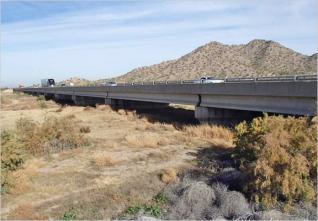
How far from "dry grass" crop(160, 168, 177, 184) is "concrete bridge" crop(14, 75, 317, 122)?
718 centimetres

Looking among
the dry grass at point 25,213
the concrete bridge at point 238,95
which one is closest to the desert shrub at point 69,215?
the dry grass at point 25,213

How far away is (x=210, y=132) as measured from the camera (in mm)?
27422

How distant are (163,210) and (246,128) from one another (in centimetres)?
566

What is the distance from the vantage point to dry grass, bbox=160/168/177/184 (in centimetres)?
1722

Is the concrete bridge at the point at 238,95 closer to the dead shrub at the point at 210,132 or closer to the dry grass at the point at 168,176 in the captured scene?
the dead shrub at the point at 210,132

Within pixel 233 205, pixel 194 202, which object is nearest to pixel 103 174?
pixel 194 202

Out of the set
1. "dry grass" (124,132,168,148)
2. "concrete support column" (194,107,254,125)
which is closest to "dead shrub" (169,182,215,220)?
"dry grass" (124,132,168,148)

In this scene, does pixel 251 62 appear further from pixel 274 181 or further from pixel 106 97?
pixel 274 181

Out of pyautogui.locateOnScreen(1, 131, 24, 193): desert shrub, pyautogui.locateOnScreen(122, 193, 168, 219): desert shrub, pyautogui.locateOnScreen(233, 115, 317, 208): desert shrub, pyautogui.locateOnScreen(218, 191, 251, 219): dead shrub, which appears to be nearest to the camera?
pyautogui.locateOnScreen(218, 191, 251, 219): dead shrub

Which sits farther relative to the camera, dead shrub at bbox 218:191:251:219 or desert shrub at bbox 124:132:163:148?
desert shrub at bbox 124:132:163:148

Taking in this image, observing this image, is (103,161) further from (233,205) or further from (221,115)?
(221,115)

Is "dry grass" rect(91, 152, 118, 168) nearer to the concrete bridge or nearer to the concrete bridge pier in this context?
the concrete bridge

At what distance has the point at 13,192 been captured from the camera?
1630 centimetres

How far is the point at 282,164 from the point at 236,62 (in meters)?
103
